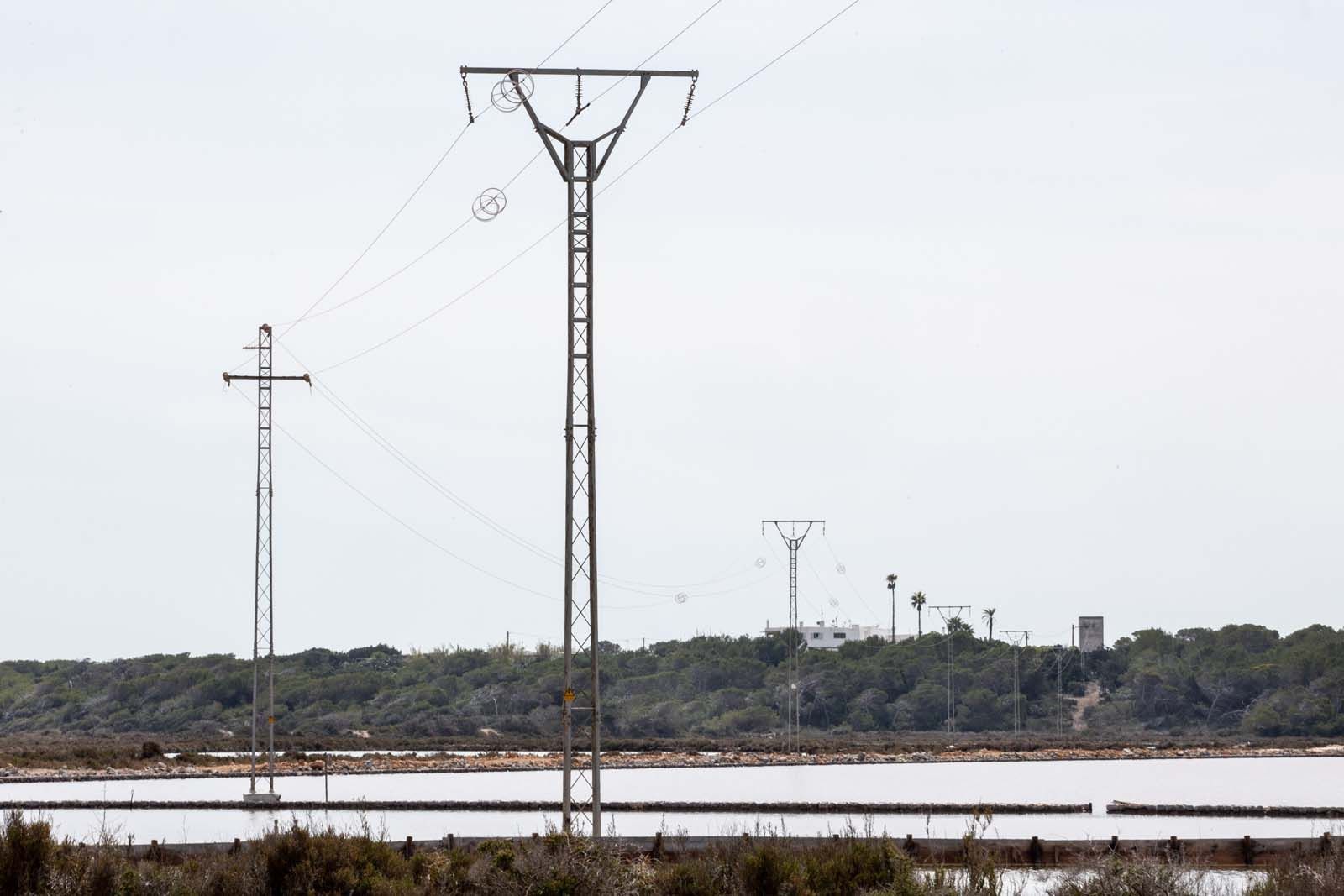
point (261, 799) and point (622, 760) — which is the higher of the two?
point (261, 799)

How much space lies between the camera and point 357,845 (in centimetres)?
2617

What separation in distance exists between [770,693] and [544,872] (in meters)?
123

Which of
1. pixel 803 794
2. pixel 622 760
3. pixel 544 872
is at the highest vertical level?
pixel 544 872

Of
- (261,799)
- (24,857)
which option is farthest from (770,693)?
(24,857)

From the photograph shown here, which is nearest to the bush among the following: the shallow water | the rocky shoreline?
the shallow water

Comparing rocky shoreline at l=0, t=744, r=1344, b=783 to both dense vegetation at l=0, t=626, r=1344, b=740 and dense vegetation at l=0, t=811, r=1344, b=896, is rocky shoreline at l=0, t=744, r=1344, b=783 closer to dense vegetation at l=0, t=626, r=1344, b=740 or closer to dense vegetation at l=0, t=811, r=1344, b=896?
dense vegetation at l=0, t=626, r=1344, b=740

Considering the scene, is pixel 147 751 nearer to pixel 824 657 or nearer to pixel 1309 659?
pixel 824 657

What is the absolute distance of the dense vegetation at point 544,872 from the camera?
76.7ft

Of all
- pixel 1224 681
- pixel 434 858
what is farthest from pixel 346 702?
pixel 434 858

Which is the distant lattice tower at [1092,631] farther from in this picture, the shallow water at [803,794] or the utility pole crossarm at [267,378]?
the utility pole crossarm at [267,378]

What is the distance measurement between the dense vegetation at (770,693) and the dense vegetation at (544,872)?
99516 millimetres

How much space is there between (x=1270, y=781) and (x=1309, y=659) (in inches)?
3028

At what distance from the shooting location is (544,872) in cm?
2392

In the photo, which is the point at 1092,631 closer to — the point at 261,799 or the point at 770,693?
the point at 770,693
